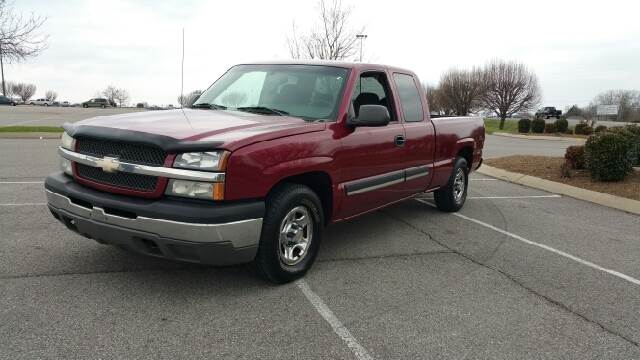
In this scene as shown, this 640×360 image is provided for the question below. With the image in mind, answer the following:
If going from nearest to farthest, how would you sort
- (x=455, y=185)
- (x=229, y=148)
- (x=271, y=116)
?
1. (x=229, y=148)
2. (x=271, y=116)
3. (x=455, y=185)

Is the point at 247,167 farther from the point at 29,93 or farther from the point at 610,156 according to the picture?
the point at 29,93

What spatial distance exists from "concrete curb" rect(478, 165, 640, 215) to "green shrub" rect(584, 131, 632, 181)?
616 mm

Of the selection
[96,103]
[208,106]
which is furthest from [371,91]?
[96,103]

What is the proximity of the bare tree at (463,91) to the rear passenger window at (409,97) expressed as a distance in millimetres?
44381

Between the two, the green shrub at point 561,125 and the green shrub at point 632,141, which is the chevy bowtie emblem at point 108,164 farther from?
the green shrub at point 561,125

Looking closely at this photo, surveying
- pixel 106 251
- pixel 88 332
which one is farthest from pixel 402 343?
pixel 106 251

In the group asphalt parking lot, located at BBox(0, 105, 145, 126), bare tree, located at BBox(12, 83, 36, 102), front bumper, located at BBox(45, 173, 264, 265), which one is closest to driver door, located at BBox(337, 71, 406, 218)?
front bumper, located at BBox(45, 173, 264, 265)

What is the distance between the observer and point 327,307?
373 centimetres

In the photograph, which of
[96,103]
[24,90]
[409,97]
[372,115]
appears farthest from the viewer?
[24,90]

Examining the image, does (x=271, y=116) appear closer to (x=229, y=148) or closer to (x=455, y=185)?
(x=229, y=148)

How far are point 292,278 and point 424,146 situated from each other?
2.61 meters

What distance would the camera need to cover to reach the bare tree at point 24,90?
10731 cm

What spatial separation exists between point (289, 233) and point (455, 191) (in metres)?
3.89

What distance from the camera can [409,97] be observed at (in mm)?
5965
